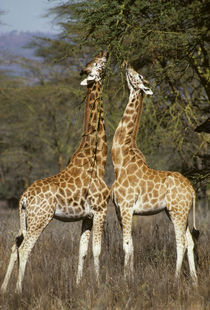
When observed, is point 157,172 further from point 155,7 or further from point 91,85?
point 155,7

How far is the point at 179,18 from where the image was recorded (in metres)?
6.98

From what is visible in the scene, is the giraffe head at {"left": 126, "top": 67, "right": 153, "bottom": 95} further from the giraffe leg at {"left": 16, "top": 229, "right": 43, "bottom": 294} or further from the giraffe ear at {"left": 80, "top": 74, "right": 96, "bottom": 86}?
the giraffe leg at {"left": 16, "top": 229, "right": 43, "bottom": 294}

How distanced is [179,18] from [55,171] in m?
16.5

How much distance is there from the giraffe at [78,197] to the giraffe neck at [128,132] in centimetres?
22

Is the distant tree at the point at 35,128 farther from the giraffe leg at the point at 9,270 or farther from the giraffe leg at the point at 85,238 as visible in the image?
the giraffe leg at the point at 9,270

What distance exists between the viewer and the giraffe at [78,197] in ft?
16.4

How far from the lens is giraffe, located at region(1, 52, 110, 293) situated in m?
5.00

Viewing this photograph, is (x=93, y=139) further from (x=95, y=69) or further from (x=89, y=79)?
(x=95, y=69)

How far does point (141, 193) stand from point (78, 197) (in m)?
0.77

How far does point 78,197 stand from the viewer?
17.0ft

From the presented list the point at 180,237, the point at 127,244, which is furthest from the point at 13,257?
the point at 180,237

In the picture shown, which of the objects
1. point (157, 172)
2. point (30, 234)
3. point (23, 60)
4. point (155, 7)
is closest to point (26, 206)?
point (30, 234)

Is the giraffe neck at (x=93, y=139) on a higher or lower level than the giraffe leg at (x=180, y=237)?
higher

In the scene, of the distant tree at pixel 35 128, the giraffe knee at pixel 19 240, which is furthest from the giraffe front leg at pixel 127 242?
the distant tree at pixel 35 128
